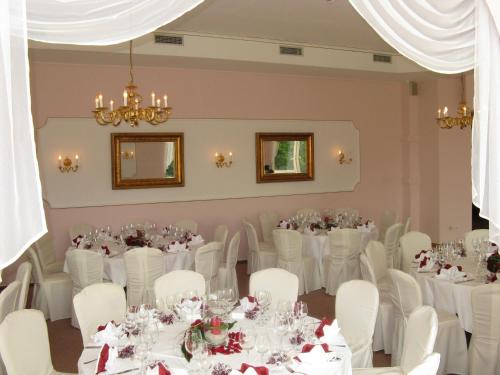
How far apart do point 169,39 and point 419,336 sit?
595cm

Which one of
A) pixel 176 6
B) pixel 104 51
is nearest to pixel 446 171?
pixel 104 51

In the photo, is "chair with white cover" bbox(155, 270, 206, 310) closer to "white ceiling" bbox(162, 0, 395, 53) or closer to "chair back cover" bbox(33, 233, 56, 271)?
"chair back cover" bbox(33, 233, 56, 271)

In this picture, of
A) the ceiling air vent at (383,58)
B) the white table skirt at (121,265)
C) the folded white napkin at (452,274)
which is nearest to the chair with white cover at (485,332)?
the folded white napkin at (452,274)

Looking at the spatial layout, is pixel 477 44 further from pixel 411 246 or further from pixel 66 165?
pixel 66 165

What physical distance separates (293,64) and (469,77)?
4.01 metres

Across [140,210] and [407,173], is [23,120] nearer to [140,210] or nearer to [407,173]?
[140,210]

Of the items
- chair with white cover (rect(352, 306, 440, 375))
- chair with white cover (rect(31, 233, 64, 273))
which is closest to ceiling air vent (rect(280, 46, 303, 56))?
chair with white cover (rect(31, 233, 64, 273))

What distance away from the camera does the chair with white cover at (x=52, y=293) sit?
6559 millimetres

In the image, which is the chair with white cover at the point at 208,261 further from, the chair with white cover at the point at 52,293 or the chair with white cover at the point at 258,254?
the chair with white cover at the point at 52,293

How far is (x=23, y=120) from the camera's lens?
6.64ft

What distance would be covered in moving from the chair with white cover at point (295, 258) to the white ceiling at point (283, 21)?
3.10 metres

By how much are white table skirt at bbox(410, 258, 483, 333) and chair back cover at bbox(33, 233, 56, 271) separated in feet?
16.3

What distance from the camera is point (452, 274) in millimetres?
5109

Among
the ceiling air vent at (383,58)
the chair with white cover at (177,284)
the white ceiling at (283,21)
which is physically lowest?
the chair with white cover at (177,284)
